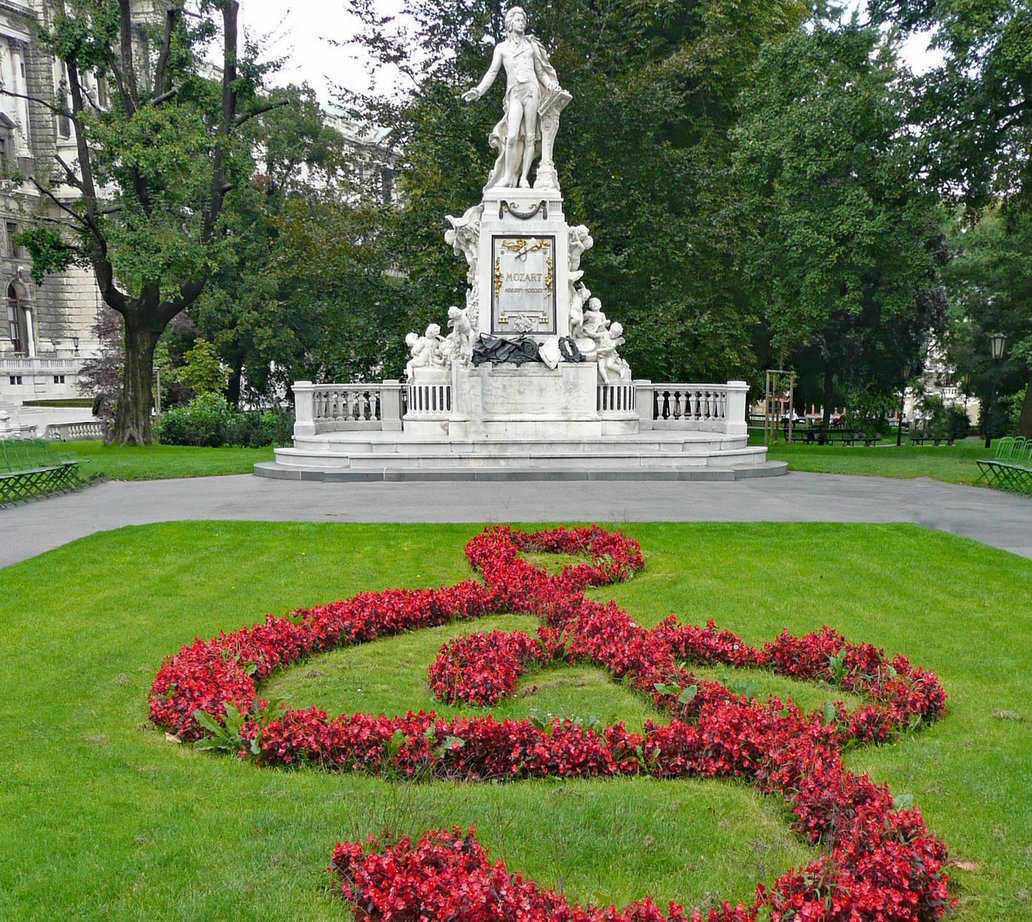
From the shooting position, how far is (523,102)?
20.6 meters

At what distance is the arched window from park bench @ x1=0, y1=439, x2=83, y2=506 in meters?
47.5

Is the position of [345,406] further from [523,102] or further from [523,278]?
[523,102]

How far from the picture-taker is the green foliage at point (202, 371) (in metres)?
36.7

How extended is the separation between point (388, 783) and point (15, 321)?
207ft

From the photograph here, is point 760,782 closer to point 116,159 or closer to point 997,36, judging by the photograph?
point 997,36

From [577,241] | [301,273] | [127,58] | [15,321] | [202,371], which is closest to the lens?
[577,241]

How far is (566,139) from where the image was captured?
1128 inches

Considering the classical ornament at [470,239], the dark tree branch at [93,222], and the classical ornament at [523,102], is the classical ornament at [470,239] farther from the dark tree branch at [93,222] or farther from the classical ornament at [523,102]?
the dark tree branch at [93,222]

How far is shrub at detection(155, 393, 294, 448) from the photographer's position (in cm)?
2966

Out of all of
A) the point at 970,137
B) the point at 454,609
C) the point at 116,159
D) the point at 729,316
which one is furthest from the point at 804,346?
the point at 454,609

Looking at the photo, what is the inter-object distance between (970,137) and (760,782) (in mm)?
22353

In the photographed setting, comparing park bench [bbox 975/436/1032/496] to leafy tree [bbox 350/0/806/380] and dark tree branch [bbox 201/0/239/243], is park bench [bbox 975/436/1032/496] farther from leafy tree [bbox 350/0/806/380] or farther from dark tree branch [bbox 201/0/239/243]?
dark tree branch [bbox 201/0/239/243]

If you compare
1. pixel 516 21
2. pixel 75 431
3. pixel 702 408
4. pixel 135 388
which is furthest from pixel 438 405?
pixel 75 431

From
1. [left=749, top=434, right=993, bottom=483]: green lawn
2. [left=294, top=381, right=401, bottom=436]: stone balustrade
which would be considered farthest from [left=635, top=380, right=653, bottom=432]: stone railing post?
[left=294, top=381, right=401, bottom=436]: stone balustrade
